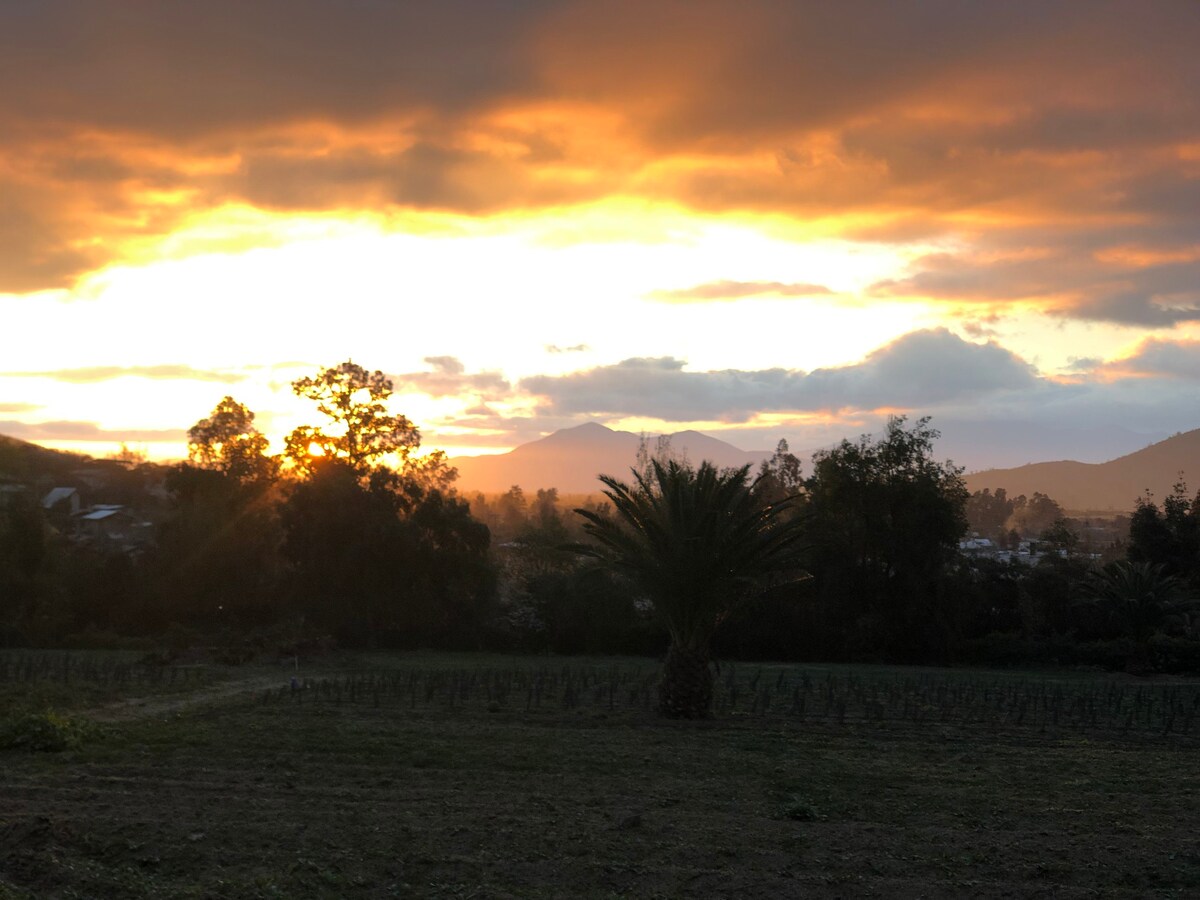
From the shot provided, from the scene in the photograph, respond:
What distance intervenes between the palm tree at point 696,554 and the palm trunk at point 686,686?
0.02 m

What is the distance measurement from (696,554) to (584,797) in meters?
7.12

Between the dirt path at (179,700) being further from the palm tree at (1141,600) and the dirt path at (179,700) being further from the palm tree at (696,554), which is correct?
the palm tree at (1141,600)

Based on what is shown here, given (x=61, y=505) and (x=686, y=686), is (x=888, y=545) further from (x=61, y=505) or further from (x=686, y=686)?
(x=61, y=505)

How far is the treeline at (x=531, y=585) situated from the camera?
33844 millimetres

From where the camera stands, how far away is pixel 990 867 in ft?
28.3

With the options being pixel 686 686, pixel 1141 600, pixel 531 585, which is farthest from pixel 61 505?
pixel 1141 600

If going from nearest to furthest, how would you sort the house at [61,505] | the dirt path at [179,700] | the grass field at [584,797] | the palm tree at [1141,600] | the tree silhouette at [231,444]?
the grass field at [584,797]
the dirt path at [179,700]
the palm tree at [1141,600]
the tree silhouette at [231,444]
the house at [61,505]

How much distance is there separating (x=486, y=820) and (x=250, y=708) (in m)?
8.98

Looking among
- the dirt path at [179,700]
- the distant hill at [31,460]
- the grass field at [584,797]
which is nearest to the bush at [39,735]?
the grass field at [584,797]

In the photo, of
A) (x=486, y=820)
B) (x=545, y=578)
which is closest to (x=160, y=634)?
(x=545, y=578)

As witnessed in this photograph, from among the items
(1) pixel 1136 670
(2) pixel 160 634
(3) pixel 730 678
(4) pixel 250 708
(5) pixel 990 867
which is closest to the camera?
(5) pixel 990 867

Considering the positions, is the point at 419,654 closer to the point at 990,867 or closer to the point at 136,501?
the point at 990,867

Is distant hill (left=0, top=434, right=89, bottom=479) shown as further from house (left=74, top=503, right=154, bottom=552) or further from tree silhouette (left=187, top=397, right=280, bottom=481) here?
tree silhouette (left=187, top=397, right=280, bottom=481)

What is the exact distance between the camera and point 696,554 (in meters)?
17.4
